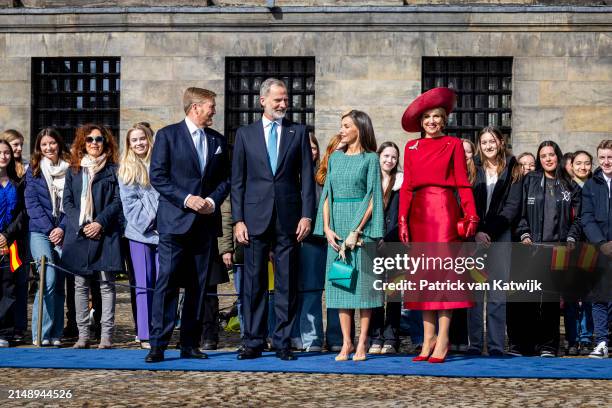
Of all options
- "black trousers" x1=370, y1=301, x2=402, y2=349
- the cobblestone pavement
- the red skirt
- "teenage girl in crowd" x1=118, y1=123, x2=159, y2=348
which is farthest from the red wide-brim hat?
"teenage girl in crowd" x1=118, y1=123, x2=159, y2=348

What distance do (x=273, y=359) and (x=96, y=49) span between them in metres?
11.6

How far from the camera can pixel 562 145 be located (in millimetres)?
19219

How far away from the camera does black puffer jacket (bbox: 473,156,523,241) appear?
33.2 ft

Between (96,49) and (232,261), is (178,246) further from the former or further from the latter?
(96,49)

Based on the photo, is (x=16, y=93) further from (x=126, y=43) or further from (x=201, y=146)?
(x=201, y=146)

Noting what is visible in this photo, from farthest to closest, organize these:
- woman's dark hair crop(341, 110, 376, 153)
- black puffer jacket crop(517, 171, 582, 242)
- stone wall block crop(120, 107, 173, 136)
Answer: stone wall block crop(120, 107, 173, 136)
black puffer jacket crop(517, 171, 582, 242)
woman's dark hair crop(341, 110, 376, 153)

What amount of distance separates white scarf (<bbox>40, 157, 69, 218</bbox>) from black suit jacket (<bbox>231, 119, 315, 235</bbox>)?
2.40 m

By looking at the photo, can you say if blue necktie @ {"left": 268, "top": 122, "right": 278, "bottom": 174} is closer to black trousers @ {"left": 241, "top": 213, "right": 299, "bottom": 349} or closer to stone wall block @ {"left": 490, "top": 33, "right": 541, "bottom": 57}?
black trousers @ {"left": 241, "top": 213, "right": 299, "bottom": 349}

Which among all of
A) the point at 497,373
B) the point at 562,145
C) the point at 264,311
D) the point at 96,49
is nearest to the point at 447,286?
the point at 497,373

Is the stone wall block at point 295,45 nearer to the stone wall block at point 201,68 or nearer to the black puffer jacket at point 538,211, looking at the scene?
the stone wall block at point 201,68

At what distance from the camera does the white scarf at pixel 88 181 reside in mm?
10648

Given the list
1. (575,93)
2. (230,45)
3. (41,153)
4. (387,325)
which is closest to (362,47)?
(230,45)

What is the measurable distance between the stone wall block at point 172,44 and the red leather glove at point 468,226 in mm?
11404

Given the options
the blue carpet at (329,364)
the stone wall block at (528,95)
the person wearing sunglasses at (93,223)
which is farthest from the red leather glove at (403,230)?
the stone wall block at (528,95)
